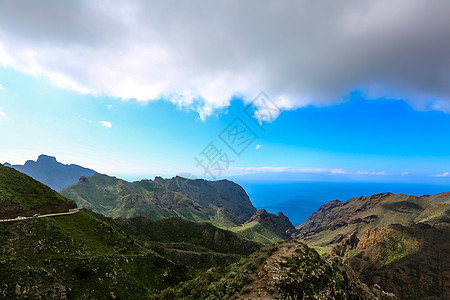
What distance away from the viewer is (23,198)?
59.1m

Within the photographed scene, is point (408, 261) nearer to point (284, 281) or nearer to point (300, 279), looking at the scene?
point (300, 279)

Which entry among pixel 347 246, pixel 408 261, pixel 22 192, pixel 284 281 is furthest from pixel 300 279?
pixel 347 246

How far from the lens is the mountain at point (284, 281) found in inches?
772

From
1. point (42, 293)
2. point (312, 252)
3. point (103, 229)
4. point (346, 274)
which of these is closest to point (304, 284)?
point (312, 252)

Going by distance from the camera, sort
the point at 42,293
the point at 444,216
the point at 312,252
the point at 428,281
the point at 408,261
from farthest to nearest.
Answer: the point at 444,216, the point at 408,261, the point at 428,281, the point at 42,293, the point at 312,252

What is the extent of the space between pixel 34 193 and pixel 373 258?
174m

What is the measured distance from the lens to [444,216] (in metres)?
196

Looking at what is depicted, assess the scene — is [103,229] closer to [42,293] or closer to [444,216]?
[42,293]

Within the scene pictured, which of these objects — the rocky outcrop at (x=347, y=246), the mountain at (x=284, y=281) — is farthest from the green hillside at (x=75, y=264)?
the rocky outcrop at (x=347, y=246)

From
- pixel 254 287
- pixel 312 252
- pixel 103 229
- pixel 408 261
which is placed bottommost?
pixel 408 261

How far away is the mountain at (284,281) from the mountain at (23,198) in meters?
53.8

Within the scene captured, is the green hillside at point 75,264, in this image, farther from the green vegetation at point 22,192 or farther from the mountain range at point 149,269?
the green vegetation at point 22,192

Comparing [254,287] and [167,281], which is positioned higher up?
[254,287]

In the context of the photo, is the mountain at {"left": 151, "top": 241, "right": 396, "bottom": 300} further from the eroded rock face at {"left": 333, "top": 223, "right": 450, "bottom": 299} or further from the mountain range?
the eroded rock face at {"left": 333, "top": 223, "right": 450, "bottom": 299}
